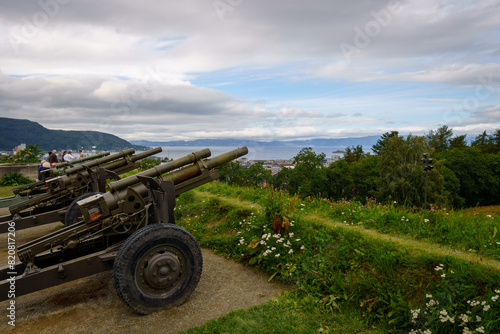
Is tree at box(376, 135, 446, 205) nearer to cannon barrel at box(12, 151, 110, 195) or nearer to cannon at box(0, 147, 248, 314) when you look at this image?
cannon barrel at box(12, 151, 110, 195)

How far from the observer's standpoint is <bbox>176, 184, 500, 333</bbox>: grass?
382cm

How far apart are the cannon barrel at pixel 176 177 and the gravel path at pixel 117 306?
1.42 meters

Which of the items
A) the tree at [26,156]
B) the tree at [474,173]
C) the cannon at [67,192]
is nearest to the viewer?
the cannon at [67,192]

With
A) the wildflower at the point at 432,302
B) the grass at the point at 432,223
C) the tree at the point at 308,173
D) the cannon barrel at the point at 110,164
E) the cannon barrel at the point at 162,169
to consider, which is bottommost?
the tree at the point at 308,173

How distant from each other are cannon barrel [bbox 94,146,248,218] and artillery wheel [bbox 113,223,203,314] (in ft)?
2.85

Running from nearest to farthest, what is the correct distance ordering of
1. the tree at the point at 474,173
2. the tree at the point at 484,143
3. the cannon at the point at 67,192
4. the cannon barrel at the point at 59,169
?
the cannon at the point at 67,192, the cannon barrel at the point at 59,169, the tree at the point at 474,173, the tree at the point at 484,143

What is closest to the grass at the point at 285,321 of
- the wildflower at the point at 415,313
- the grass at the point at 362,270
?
the grass at the point at 362,270

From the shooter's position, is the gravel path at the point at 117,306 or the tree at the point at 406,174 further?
the tree at the point at 406,174

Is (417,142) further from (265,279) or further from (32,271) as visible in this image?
(32,271)

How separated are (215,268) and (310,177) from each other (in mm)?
43900

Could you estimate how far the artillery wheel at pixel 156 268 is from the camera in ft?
13.8

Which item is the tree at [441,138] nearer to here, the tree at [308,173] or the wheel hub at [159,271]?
the tree at [308,173]

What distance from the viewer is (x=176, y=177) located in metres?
5.69

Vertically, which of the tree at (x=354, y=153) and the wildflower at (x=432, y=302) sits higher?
the wildflower at (x=432, y=302)
